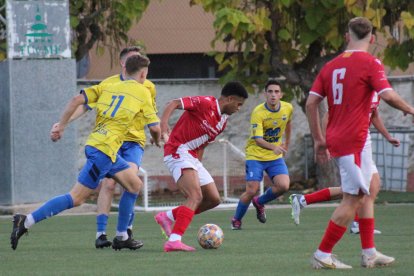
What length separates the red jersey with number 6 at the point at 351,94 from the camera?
30.6 ft

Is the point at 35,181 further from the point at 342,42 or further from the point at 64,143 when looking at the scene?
the point at 342,42

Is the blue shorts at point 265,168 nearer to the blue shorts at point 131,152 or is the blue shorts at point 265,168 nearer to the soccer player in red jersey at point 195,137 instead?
the blue shorts at point 131,152

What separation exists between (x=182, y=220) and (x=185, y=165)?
2.14 feet

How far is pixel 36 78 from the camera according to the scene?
19.0m

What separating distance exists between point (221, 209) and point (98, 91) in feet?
29.2

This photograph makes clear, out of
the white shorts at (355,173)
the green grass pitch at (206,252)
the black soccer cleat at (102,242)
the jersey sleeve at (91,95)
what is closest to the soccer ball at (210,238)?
the green grass pitch at (206,252)

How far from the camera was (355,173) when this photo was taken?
935 centimetres

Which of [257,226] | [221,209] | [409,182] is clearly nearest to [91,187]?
[257,226]

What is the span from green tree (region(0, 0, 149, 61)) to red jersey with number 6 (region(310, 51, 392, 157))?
11.9 meters

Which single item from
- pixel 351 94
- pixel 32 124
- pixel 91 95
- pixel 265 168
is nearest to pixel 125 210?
pixel 91 95

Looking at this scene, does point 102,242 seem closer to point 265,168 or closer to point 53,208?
point 53,208

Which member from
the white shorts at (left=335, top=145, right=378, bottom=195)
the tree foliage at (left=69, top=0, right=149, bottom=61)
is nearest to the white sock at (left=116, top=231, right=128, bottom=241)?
the white shorts at (left=335, top=145, right=378, bottom=195)

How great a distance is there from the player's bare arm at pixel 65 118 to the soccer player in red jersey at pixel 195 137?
88 centimetres

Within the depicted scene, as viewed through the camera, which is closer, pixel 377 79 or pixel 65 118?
pixel 377 79
